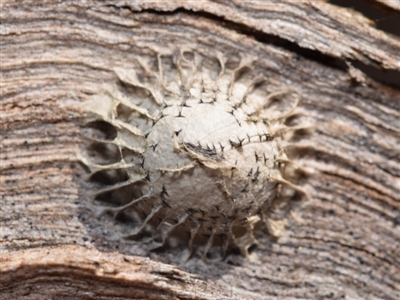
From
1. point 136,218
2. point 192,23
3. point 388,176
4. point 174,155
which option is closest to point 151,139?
point 174,155

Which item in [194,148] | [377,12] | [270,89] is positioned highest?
[377,12]

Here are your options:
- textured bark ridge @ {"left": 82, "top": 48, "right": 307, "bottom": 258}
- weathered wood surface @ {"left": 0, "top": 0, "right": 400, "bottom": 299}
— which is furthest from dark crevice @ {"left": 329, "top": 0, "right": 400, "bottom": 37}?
textured bark ridge @ {"left": 82, "top": 48, "right": 307, "bottom": 258}

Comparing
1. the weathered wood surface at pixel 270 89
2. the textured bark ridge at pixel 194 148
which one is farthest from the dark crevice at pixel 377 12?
the textured bark ridge at pixel 194 148

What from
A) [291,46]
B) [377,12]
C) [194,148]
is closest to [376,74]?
[377,12]

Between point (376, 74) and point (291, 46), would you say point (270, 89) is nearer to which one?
point (291, 46)

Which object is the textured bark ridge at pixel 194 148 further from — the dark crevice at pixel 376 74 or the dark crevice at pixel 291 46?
the dark crevice at pixel 376 74

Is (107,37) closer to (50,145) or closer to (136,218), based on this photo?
(50,145)
